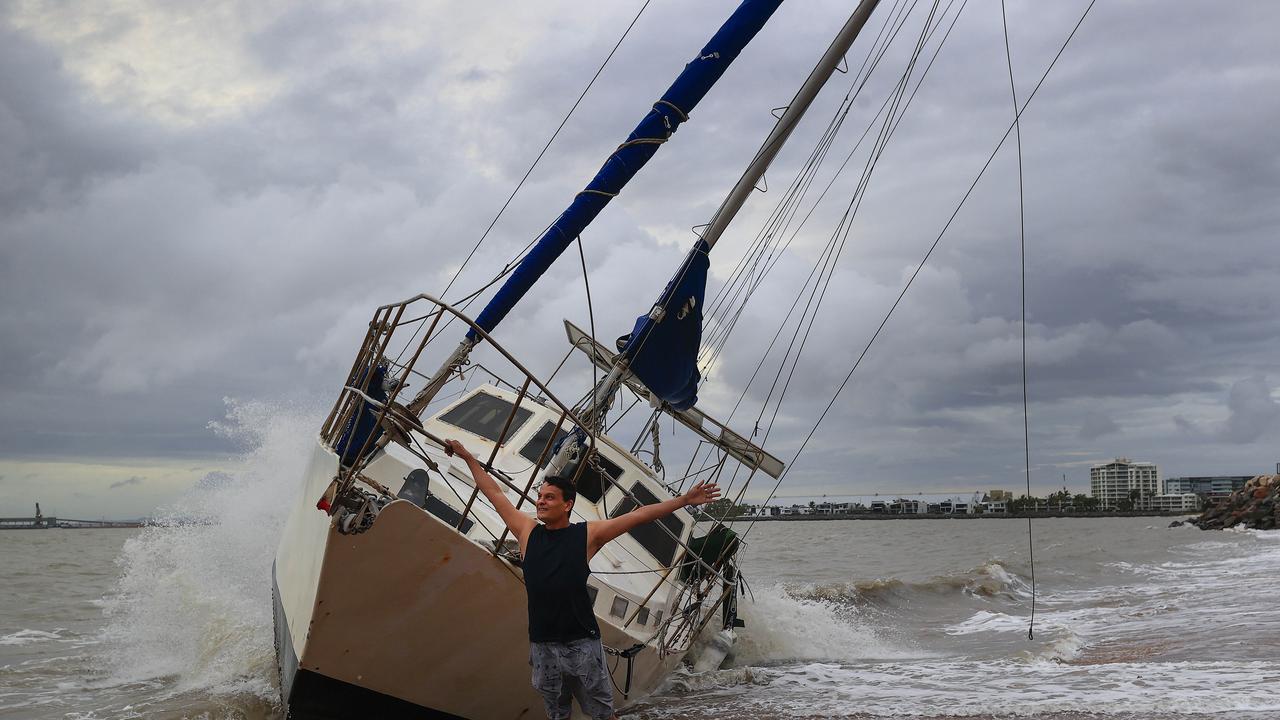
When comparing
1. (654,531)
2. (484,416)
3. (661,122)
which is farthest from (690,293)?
(484,416)

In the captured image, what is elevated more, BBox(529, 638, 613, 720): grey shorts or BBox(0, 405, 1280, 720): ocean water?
BBox(529, 638, 613, 720): grey shorts

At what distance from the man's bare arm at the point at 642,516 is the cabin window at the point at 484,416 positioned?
6.16 metres

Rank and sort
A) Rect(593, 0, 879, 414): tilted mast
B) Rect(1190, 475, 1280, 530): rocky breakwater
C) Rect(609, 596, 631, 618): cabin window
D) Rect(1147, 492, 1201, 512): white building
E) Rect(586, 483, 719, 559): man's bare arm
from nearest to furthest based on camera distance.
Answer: Rect(586, 483, 719, 559): man's bare arm, Rect(609, 596, 631, 618): cabin window, Rect(593, 0, 879, 414): tilted mast, Rect(1190, 475, 1280, 530): rocky breakwater, Rect(1147, 492, 1201, 512): white building

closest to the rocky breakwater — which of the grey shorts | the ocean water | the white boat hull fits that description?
the ocean water

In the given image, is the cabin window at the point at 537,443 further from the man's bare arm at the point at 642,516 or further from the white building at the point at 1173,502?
the white building at the point at 1173,502

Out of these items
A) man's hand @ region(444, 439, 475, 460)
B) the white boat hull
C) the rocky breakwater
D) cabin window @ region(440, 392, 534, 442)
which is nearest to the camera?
man's hand @ region(444, 439, 475, 460)

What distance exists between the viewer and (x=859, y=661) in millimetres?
12211

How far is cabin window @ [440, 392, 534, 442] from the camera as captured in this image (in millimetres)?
10719

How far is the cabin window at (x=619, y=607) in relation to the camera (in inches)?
297

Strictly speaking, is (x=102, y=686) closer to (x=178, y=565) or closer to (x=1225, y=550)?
(x=178, y=565)

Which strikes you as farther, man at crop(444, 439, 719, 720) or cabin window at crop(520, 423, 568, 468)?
cabin window at crop(520, 423, 568, 468)

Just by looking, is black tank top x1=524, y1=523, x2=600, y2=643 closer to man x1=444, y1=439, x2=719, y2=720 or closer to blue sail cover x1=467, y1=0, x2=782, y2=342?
man x1=444, y1=439, x2=719, y2=720

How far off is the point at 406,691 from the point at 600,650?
287 cm

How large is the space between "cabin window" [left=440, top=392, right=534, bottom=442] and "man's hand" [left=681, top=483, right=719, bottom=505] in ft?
21.0
